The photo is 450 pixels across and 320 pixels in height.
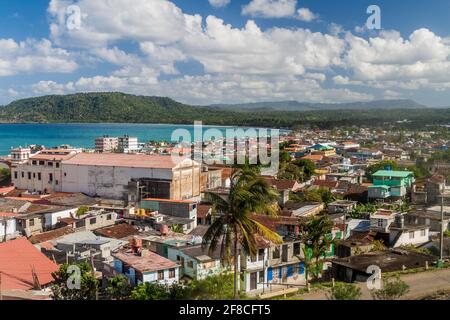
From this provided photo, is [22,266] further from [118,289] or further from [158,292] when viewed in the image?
[158,292]

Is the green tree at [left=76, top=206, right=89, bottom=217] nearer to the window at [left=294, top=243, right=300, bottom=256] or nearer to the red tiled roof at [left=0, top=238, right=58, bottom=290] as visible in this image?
the red tiled roof at [left=0, top=238, right=58, bottom=290]

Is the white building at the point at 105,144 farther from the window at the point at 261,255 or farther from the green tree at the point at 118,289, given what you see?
the green tree at the point at 118,289

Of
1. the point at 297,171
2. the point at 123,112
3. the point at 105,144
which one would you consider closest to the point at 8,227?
the point at 297,171

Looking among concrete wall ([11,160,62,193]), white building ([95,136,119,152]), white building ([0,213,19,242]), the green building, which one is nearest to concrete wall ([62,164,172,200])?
concrete wall ([11,160,62,193])

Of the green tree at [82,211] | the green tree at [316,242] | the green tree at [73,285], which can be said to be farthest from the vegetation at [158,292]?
the green tree at [82,211]
